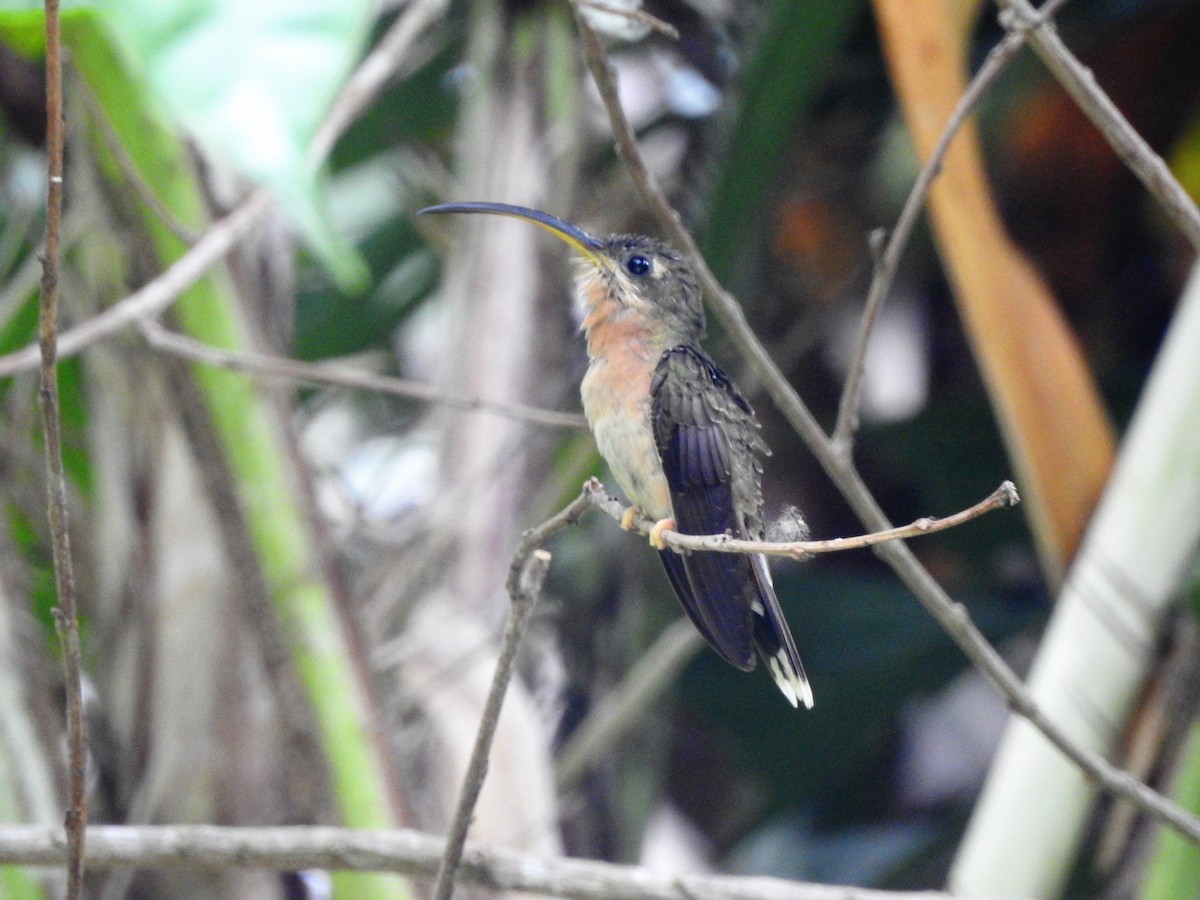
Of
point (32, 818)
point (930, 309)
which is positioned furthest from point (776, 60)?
point (32, 818)

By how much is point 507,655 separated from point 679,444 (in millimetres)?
578

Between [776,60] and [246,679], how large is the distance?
155cm

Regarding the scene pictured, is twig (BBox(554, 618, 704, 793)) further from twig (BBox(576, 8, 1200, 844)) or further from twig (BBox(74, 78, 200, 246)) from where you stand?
twig (BBox(74, 78, 200, 246))

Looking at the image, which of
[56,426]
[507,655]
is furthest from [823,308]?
[56,426]

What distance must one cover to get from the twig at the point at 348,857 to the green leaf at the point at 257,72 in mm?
615

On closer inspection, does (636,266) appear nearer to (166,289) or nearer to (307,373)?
(307,373)

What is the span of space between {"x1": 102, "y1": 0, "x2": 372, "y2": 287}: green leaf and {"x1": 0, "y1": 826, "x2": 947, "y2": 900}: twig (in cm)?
62

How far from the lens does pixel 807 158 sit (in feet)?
11.9

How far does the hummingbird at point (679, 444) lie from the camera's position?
1.51 metres

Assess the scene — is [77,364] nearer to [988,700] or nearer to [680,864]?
[680,864]

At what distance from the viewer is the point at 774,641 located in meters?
1.58

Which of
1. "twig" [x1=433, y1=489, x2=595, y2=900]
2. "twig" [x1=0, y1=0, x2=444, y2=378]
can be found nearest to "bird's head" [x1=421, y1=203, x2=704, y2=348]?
"twig" [x1=0, y1=0, x2=444, y2=378]

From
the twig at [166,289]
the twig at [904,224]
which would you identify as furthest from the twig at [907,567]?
the twig at [166,289]

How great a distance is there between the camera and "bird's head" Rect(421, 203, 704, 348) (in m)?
2.02
